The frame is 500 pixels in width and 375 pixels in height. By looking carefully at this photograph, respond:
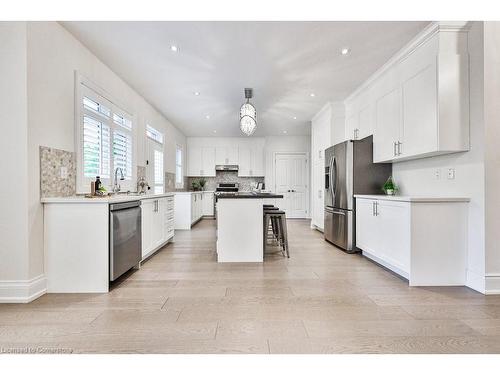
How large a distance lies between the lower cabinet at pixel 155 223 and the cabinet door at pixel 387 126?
3217mm

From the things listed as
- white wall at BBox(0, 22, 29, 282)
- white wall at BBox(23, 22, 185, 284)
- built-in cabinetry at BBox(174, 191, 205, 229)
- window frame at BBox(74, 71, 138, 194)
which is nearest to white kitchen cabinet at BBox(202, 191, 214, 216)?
built-in cabinetry at BBox(174, 191, 205, 229)

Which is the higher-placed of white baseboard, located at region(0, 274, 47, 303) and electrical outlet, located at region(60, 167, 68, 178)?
electrical outlet, located at region(60, 167, 68, 178)

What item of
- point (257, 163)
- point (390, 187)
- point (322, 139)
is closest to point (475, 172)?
point (390, 187)

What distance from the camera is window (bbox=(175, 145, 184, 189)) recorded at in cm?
764

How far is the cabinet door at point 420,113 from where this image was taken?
2873 millimetres

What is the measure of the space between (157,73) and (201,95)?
1.06 metres

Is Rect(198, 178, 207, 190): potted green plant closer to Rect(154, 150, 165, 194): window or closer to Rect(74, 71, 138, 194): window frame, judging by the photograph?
Rect(154, 150, 165, 194): window

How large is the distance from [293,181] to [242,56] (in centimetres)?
571

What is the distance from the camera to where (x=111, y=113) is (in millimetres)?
3852

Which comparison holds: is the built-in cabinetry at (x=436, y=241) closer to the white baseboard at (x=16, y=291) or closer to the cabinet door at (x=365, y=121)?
the cabinet door at (x=365, y=121)

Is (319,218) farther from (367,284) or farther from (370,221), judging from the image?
(367,284)

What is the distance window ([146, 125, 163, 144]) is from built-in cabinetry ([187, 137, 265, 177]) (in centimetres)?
278

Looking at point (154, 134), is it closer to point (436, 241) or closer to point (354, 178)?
point (354, 178)
